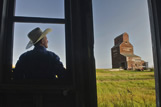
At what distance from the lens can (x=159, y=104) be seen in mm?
1013

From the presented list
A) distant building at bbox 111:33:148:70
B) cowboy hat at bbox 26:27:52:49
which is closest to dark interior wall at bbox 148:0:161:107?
cowboy hat at bbox 26:27:52:49

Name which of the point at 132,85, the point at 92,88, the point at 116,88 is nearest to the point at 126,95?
the point at 116,88

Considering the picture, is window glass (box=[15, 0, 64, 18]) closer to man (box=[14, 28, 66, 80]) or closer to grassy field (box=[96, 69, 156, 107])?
man (box=[14, 28, 66, 80])

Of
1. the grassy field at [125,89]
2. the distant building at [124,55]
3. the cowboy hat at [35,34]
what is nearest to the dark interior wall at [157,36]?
the cowboy hat at [35,34]

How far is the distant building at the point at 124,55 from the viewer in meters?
5.25

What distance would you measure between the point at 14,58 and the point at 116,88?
3741 millimetres

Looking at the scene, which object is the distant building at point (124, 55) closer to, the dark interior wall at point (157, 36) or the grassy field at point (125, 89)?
the grassy field at point (125, 89)

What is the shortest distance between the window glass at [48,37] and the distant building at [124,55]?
15.7ft

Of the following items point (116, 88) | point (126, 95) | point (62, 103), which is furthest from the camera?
point (116, 88)

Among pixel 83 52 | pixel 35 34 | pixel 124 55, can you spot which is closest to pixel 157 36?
pixel 83 52

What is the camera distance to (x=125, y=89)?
4.02 metres

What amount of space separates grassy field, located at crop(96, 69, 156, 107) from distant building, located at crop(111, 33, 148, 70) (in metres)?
0.69

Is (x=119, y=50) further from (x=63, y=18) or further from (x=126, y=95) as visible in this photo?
(x=63, y=18)

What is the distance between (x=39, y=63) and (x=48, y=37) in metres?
0.23
